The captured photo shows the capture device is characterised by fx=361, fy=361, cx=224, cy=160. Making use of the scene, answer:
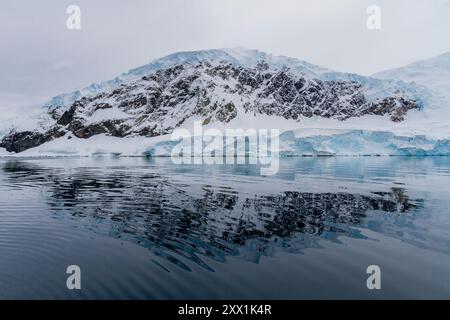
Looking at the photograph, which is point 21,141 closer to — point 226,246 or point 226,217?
point 226,217

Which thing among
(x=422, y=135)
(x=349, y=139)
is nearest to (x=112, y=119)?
(x=349, y=139)

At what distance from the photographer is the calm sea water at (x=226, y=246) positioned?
10.0 m

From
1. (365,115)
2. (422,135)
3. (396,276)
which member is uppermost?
(365,115)

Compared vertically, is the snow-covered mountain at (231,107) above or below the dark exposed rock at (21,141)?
above

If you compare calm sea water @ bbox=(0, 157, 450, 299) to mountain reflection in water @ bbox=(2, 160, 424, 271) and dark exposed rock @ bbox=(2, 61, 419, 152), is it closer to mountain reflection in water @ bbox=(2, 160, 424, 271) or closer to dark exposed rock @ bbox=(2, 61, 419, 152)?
mountain reflection in water @ bbox=(2, 160, 424, 271)

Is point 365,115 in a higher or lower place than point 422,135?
higher

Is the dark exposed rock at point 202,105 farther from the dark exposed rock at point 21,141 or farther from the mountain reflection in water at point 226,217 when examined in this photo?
the mountain reflection in water at point 226,217

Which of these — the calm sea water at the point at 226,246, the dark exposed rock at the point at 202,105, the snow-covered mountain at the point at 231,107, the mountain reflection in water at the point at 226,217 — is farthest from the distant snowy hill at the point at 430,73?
the calm sea water at the point at 226,246

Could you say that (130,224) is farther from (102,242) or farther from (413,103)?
(413,103)

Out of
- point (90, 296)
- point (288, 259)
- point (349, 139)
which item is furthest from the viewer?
point (349, 139)

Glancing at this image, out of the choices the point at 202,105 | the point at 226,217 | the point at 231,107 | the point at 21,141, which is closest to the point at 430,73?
the point at 231,107

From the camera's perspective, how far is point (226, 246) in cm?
1366

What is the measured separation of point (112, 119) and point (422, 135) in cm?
13886

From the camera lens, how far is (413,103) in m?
164
